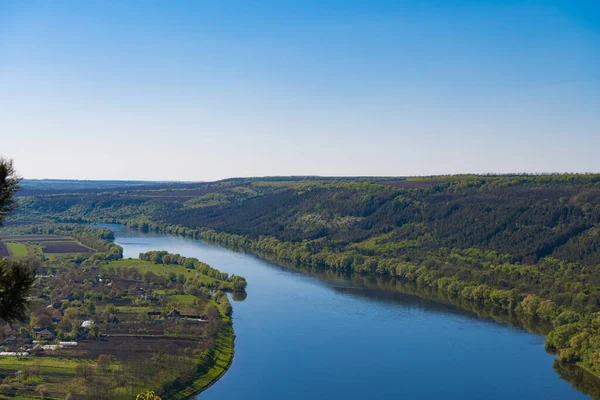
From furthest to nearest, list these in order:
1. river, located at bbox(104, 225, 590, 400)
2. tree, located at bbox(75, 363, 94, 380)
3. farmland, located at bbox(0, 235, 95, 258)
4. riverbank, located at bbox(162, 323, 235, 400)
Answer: farmland, located at bbox(0, 235, 95, 258), river, located at bbox(104, 225, 590, 400), riverbank, located at bbox(162, 323, 235, 400), tree, located at bbox(75, 363, 94, 380)

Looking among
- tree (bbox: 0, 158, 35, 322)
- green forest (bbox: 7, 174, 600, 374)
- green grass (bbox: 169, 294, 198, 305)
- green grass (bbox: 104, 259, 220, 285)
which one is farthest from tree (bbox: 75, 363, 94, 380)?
green forest (bbox: 7, 174, 600, 374)

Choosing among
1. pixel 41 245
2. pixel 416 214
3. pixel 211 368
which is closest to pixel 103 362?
pixel 211 368

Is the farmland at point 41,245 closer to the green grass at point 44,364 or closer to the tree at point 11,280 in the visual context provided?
the green grass at point 44,364

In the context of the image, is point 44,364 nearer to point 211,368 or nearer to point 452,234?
point 211,368

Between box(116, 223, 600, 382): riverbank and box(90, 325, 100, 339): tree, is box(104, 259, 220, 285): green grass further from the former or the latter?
box(90, 325, 100, 339): tree

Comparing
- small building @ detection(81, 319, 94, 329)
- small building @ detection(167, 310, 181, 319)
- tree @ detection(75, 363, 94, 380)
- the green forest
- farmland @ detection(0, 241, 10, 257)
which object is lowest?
tree @ detection(75, 363, 94, 380)

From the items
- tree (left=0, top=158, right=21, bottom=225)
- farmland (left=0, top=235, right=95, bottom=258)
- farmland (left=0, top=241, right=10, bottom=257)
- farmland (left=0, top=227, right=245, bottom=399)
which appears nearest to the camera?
tree (left=0, top=158, right=21, bottom=225)

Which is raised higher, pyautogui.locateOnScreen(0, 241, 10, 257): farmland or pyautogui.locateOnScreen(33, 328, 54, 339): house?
pyautogui.locateOnScreen(0, 241, 10, 257): farmland
